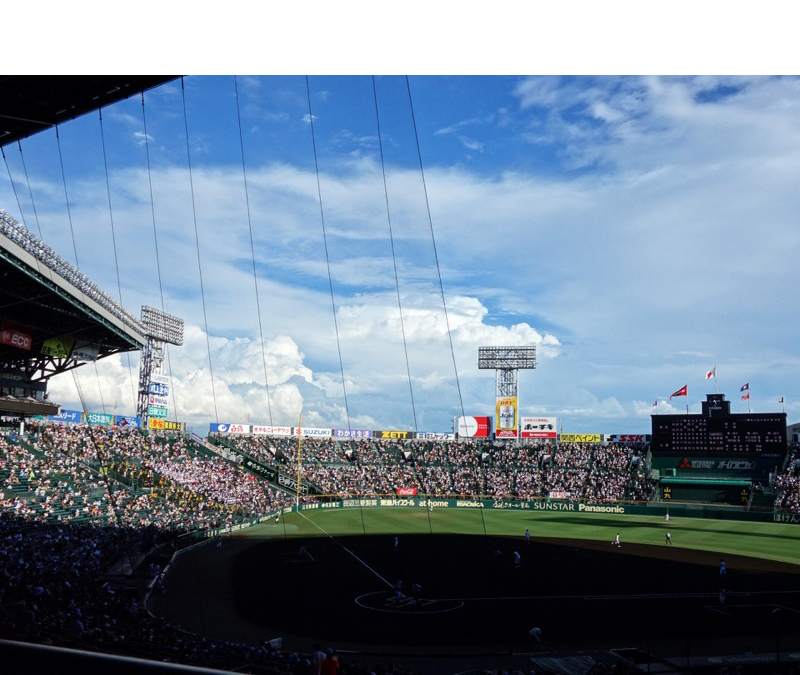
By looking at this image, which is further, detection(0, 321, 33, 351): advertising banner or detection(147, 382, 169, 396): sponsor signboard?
detection(147, 382, 169, 396): sponsor signboard

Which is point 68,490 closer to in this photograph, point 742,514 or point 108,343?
point 108,343

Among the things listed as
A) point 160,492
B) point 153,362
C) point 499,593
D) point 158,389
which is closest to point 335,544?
point 160,492

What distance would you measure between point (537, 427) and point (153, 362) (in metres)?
48.9

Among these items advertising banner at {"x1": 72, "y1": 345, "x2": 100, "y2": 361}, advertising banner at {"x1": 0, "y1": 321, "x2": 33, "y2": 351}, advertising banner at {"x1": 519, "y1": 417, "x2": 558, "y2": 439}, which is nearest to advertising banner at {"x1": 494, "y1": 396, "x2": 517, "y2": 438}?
advertising banner at {"x1": 519, "y1": 417, "x2": 558, "y2": 439}

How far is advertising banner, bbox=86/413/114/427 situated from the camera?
56.8 meters

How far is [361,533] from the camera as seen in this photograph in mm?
44406

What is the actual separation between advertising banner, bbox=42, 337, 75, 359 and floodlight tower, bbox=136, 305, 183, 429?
1550 inches

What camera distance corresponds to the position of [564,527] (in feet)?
164

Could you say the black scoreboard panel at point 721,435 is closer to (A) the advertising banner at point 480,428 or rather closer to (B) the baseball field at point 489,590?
(B) the baseball field at point 489,590

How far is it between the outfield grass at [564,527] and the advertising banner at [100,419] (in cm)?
1900

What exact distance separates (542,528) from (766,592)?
2328cm

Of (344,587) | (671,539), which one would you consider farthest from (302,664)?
(671,539)

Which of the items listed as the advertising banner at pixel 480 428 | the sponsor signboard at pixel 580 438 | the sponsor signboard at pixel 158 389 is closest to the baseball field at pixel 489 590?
the sponsor signboard at pixel 580 438

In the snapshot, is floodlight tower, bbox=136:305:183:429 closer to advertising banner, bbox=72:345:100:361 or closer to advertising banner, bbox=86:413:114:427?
advertising banner, bbox=86:413:114:427
